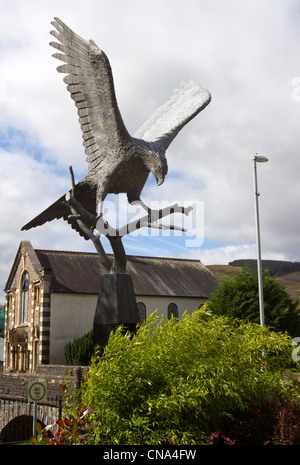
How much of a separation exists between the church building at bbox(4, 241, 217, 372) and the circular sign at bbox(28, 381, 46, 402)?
1977 centimetres

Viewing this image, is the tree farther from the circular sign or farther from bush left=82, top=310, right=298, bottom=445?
bush left=82, top=310, right=298, bottom=445

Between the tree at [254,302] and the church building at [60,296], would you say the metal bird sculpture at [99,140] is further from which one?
the church building at [60,296]

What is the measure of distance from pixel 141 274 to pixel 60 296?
7142 millimetres

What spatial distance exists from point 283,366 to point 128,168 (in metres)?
5.11

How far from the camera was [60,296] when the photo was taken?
28.9 m

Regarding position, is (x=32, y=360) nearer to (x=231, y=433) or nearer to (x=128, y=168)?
(x=128, y=168)

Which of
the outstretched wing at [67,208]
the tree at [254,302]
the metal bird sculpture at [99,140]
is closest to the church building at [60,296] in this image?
the tree at [254,302]

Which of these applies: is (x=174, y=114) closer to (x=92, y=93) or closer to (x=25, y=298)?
(x=92, y=93)

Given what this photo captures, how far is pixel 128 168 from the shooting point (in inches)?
408

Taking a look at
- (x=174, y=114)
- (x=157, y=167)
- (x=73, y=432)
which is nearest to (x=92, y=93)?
(x=157, y=167)

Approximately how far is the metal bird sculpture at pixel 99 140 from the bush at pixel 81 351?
529 inches

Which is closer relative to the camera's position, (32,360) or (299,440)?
(299,440)

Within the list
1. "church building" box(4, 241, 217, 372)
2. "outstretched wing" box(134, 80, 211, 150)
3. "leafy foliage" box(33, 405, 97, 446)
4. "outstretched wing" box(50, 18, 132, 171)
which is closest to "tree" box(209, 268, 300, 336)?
"church building" box(4, 241, 217, 372)
